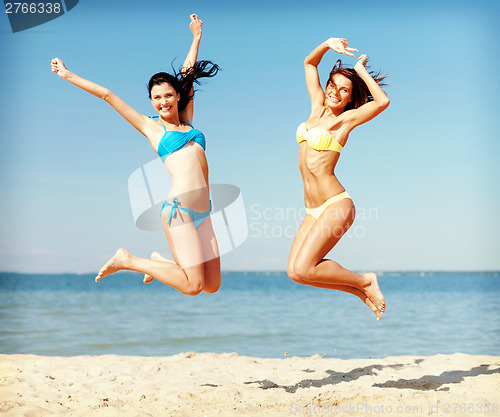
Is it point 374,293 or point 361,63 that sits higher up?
point 361,63

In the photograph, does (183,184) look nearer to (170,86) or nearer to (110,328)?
(170,86)

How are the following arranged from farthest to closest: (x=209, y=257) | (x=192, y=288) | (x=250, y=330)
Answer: (x=250, y=330) → (x=209, y=257) → (x=192, y=288)

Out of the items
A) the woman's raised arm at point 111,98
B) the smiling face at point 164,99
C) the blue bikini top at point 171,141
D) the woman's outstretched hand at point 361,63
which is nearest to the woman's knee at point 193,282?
the blue bikini top at point 171,141

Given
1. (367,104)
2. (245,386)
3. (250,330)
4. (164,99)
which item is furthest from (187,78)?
(250,330)

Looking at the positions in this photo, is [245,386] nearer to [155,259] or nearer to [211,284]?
[211,284]

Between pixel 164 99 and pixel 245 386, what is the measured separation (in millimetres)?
3819

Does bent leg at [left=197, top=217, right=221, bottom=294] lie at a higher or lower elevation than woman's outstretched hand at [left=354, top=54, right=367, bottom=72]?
lower

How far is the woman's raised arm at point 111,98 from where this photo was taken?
17.5ft

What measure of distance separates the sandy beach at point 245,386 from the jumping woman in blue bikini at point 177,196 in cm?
152

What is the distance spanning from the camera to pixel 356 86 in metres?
5.70

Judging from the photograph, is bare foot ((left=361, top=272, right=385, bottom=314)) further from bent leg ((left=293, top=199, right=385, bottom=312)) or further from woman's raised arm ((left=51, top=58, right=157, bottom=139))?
woman's raised arm ((left=51, top=58, right=157, bottom=139))

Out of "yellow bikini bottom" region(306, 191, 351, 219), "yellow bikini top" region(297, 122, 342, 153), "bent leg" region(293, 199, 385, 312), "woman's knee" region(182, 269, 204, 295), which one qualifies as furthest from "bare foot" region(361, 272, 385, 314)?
"woman's knee" region(182, 269, 204, 295)

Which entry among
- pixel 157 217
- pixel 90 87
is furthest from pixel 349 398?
pixel 90 87

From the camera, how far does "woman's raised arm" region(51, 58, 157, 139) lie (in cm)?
534
